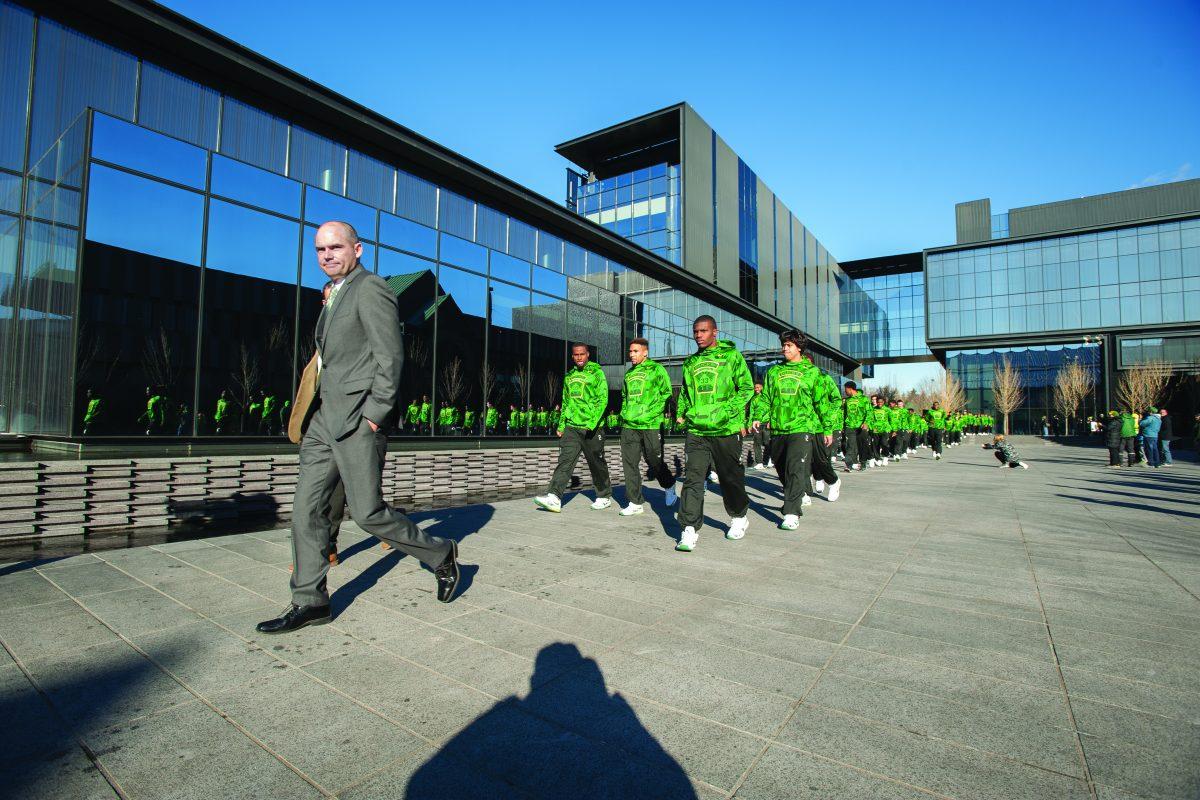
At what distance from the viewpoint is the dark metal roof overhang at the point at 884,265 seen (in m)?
60.1

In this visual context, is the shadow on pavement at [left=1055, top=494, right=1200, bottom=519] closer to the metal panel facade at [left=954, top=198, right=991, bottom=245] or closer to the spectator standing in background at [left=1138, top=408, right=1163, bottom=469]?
the spectator standing in background at [left=1138, top=408, right=1163, bottom=469]

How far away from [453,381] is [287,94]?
626 cm

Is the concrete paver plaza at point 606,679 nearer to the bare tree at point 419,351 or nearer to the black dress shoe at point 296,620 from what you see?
the black dress shoe at point 296,620

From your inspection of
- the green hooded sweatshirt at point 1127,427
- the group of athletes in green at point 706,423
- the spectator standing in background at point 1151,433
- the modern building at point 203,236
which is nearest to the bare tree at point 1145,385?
the spectator standing in background at point 1151,433

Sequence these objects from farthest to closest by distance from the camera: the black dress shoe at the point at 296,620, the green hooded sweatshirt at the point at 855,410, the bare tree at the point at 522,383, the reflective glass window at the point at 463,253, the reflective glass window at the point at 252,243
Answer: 1. the bare tree at the point at 522,383
2. the green hooded sweatshirt at the point at 855,410
3. the reflective glass window at the point at 463,253
4. the reflective glass window at the point at 252,243
5. the black dress shoe at the point at 296,620

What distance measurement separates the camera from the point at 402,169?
1316 cm

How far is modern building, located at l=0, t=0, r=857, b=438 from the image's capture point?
26.5 ft

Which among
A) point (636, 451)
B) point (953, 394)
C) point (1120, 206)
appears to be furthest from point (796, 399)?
point (1120, 206)

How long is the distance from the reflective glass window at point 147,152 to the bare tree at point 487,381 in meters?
6.55

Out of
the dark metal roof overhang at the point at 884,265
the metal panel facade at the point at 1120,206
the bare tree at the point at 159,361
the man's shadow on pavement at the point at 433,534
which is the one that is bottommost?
the man's shadow on pavement at the point at 433,534

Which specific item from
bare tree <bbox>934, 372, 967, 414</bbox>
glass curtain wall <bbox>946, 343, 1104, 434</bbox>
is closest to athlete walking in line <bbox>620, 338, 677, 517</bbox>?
bare tree <bbox>934, 372, 967, 414</bbox>

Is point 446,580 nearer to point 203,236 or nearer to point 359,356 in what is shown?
point 359,356

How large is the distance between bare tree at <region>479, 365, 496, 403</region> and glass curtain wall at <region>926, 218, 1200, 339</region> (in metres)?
51.5

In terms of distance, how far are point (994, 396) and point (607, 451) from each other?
5242cm
